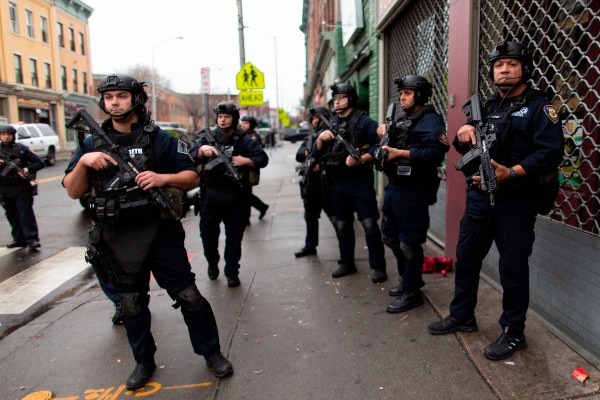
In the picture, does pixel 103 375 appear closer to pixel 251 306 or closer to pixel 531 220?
pixel 251 306

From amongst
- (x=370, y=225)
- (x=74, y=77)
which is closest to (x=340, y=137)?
(x=370, y=225)

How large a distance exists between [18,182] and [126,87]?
496cm

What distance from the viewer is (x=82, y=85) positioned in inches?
1572

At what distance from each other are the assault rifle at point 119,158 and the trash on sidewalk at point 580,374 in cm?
272

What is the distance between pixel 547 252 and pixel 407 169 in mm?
1229

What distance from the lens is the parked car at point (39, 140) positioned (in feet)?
69.8

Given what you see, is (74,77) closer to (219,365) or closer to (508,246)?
(219,365)

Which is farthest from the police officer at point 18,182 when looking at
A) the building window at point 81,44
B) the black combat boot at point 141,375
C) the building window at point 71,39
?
the building window at point 81,44

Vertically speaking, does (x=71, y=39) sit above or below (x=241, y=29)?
above

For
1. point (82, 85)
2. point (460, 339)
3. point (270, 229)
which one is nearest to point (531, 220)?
point (460, 339)

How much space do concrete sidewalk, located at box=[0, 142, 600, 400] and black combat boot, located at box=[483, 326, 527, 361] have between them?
5cm

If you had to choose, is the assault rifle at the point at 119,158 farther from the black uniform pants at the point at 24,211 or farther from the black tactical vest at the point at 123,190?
the black uniform pants at the point at 24,211

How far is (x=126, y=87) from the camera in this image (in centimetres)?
300

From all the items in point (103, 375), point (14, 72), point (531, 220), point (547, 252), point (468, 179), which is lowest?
point (103, 375)
